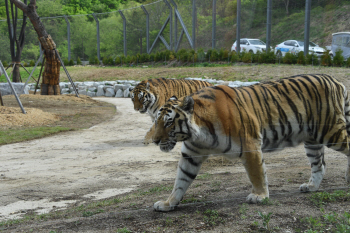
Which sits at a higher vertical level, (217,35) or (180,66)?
(217,35)

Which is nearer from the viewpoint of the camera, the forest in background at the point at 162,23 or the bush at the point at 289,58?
the bush at the point at 289,58

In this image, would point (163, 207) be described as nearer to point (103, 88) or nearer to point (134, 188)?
point (134, 188)

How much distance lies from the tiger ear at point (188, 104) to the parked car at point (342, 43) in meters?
4.01

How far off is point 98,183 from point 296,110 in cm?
265

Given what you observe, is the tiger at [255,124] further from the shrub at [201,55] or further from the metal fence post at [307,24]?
the shrub at [201,55]

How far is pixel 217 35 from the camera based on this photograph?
13.5 m

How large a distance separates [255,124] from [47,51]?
40.9 feet

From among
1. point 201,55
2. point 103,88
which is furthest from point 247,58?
point 103,88

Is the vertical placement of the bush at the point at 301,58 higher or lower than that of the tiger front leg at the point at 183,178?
higher

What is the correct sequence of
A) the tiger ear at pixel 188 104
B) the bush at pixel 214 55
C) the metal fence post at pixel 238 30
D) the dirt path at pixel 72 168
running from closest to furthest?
the tiger ear at pixel 188 104 < the dirt path at pixel 72 168 < the metal fence post at pixel 238 30 < the bush at pixel 214 55

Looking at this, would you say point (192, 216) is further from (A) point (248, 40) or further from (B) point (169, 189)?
(A) point (248, 40)

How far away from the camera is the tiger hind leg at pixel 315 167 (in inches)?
135

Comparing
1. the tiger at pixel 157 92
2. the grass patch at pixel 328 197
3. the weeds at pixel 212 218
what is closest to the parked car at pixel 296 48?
the tiger at pixel 157 92

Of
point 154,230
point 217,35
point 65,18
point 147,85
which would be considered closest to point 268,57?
point 147,85
